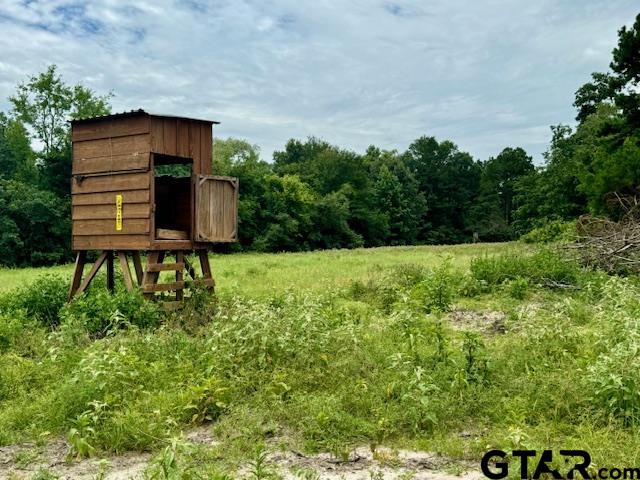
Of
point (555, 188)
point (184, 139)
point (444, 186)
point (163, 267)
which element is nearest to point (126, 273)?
point (163, 267)

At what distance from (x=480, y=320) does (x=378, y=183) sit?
179 ft

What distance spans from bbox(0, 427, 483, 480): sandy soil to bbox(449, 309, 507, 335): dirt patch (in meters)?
4.90

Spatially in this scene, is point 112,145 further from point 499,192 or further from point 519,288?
point 499,192

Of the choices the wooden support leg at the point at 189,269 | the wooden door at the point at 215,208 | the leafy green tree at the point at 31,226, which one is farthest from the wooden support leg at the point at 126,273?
the leafy green tree at the point at 31,226

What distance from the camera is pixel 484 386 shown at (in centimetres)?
618

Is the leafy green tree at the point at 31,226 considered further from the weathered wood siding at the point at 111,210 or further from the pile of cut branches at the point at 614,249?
the pile of cut branches at the point at 614,249

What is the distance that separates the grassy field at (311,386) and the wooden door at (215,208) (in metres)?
2.17

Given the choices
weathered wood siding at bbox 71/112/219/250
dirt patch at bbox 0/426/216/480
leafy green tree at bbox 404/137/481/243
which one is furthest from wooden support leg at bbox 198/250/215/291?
leafy green tree at bbox 404/137/481/243

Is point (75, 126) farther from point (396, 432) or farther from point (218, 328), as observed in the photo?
point (396, 432)

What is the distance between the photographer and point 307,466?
4.76m

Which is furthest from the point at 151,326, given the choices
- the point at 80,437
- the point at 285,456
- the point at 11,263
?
the point at 11,263

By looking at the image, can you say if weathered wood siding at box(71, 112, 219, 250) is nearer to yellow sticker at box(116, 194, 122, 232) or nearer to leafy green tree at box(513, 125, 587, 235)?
yellow sticker at box(116, 194, 122, 232)

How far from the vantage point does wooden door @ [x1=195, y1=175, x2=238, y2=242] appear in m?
11.1

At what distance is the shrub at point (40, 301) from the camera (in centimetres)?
1043
